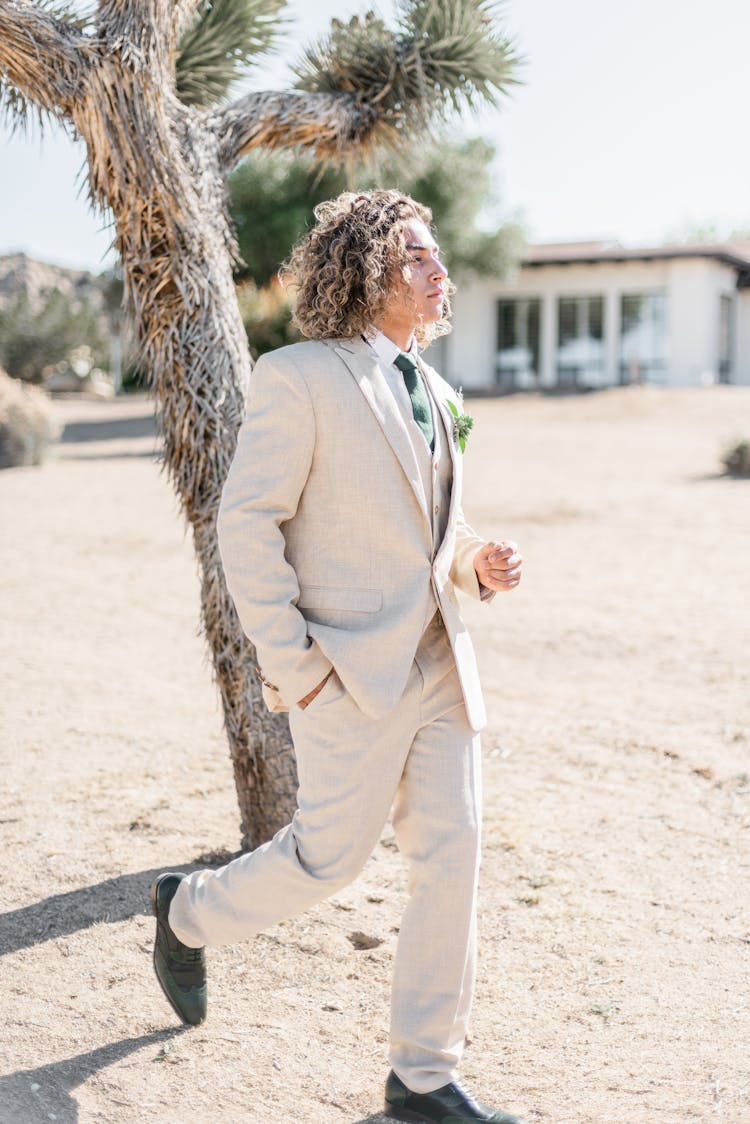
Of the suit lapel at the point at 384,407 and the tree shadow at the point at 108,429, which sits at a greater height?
the suit lapel at the point at 384,407

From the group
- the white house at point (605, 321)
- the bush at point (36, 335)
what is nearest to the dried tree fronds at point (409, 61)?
the white house at point (605, 321)

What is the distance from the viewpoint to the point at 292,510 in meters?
2.83

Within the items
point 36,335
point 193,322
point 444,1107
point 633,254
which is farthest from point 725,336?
point 444,1107

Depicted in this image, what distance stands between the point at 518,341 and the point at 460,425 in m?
30.1

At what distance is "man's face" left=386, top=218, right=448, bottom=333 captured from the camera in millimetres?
2898

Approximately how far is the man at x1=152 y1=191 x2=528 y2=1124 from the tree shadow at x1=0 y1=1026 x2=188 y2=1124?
728 millimetres

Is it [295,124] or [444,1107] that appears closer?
[444,1107]

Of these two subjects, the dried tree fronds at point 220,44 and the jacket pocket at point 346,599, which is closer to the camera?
the jacket pocket at point 346,599

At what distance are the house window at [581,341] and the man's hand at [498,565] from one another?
2919 centimetres

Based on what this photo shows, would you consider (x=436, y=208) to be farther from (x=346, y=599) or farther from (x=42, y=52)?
(x=346, y=599)

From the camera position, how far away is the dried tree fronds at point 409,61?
5.15 m

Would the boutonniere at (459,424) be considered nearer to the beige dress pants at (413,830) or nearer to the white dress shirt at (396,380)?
the white dress shirt at (396,380)

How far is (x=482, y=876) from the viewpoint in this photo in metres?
4.64

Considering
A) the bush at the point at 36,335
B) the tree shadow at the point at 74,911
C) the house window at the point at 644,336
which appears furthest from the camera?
the bush at the point at 36,335
